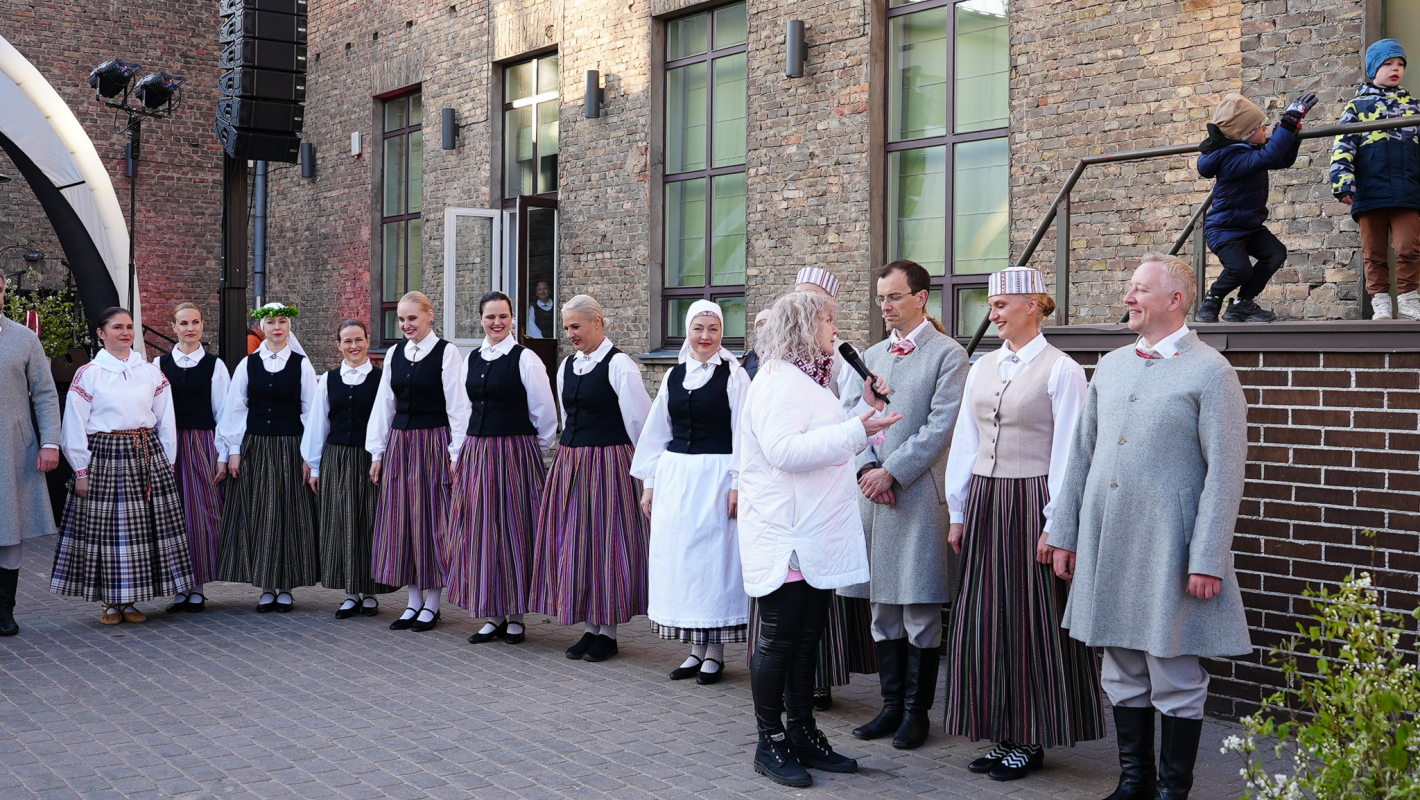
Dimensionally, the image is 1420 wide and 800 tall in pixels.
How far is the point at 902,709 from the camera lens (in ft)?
17.1

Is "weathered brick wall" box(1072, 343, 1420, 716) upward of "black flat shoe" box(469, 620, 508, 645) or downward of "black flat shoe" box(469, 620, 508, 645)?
upward

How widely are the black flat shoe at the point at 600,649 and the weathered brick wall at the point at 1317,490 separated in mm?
2753

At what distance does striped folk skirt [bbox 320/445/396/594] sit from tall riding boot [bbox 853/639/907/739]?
3.37m

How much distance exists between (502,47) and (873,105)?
199 inches

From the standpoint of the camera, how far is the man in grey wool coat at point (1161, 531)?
4.02 m

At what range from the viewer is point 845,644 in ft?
18.0

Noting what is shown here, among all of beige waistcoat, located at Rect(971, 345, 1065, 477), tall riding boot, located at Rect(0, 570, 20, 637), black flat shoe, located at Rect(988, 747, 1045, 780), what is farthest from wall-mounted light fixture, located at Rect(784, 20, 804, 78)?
black flat shoe, located at Rect(988, 747, 1045, 780)

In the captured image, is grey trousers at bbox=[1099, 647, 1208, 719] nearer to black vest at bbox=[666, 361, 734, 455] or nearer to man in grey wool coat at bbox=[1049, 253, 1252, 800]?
man in grey wool coat at bbox=[1049, 253, 1252, 800]

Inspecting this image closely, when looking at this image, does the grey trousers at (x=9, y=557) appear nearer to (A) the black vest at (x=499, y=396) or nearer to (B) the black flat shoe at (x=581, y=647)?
(A) the black vest at (x=499, y=396)

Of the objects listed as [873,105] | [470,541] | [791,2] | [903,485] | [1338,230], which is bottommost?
[470,541]

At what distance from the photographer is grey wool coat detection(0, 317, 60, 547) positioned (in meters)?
7.13

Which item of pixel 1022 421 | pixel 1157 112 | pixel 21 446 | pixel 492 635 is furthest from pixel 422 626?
pixel 1157 112

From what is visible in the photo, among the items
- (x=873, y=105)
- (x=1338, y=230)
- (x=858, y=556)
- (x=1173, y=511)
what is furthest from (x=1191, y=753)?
(x=873, y=105)

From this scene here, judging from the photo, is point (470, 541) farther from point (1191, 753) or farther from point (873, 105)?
point (873, 105)
